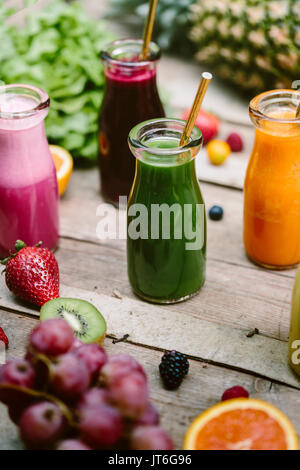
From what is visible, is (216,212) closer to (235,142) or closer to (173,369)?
(235,142)

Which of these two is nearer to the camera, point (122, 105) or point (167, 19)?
point (122, 105)

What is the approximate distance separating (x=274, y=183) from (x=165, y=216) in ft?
0.81

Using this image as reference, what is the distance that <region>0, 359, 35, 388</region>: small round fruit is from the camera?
0.82 metres

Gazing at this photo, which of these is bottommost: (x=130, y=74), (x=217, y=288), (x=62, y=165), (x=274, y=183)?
(x=217, y=288)

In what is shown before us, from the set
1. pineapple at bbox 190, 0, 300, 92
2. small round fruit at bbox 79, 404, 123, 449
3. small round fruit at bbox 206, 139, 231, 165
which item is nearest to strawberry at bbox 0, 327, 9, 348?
small round fruit at bbox 79, 404, 123, 449

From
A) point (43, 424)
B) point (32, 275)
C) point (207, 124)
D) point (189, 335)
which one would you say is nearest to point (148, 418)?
point (43, 424)

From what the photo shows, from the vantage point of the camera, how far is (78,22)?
5.57 feet

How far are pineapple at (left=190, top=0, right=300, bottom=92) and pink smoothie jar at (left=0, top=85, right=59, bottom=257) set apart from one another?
816 millimetres

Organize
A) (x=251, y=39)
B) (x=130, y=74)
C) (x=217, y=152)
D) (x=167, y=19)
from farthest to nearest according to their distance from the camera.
Result: (x=167, y=19)
(x=251, y=39)
(x=217, y=152)
(x=130, y=74)

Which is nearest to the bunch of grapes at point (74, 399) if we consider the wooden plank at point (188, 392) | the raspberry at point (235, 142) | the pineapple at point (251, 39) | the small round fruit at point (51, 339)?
the small round fruit at point (51, 339)

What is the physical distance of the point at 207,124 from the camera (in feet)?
5.56

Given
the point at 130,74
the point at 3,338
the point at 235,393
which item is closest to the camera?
the point at 235,393

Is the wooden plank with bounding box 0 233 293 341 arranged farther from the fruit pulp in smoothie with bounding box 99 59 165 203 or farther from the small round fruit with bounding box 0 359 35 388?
the small round fruit with bounding box 0 359 35 388

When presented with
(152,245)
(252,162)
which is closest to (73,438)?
(152,245)
